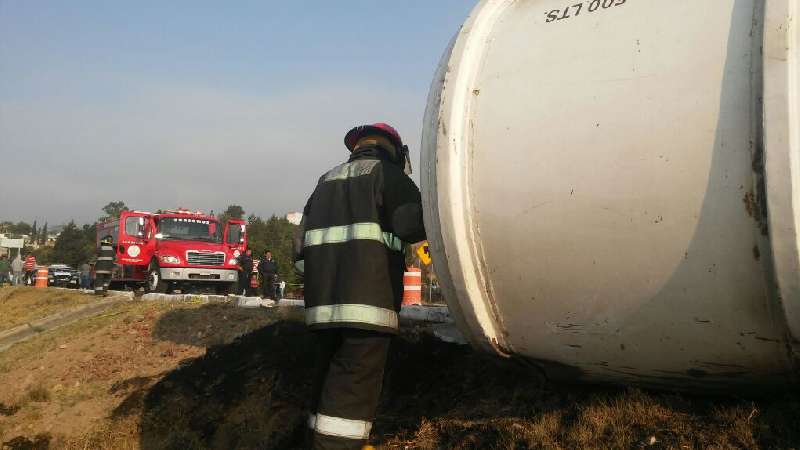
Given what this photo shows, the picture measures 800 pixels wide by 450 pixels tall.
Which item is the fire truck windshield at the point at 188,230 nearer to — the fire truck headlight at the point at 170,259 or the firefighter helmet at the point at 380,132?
the fire truck headlight at the point at 170,259

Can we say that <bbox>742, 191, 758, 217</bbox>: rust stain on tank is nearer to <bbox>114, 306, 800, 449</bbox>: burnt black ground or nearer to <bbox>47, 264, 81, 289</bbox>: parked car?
<bbox>114, 306, 800, 449</bbox>: burnt black ground

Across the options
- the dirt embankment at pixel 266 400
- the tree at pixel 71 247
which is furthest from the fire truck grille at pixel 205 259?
the tree at pixel 71 247

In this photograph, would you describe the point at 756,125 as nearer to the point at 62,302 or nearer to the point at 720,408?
the point at 720,408

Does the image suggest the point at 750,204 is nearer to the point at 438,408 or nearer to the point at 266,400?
the point at 438,408

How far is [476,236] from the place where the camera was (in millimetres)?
2457

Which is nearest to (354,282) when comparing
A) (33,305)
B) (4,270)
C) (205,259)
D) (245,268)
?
(33,305)

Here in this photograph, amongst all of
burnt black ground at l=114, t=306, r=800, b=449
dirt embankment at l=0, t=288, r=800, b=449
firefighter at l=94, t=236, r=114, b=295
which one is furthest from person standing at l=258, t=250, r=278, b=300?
burnt black ground at l=114, t=306, r=800, b=449

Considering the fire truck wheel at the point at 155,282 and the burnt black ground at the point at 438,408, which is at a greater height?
the fire truck wheel at the point at 155,282

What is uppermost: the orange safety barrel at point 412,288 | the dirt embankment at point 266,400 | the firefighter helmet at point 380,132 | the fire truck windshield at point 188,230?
the fire truck windshield at point 188,230

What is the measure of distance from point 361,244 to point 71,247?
A: 217 feet

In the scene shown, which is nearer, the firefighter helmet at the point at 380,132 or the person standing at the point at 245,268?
the firefighter helmet at the point at 380,132

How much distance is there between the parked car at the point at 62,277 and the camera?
34812mm

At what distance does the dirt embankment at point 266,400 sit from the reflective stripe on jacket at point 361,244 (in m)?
0.70

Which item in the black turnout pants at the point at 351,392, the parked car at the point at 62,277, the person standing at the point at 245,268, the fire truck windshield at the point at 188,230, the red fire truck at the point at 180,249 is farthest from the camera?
the parked car at the point at 62,277
